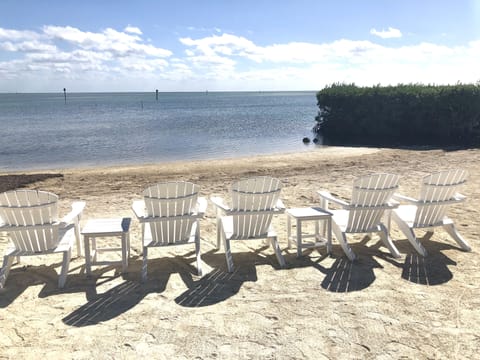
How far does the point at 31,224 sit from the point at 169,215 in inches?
56.1

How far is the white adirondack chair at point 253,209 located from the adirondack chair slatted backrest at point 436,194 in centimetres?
181

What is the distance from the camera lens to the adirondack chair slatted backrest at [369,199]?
4.94 m

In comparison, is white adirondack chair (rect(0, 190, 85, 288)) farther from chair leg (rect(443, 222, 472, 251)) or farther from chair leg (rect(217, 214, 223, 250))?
chair leg (rect(443, 222, 472, 251))

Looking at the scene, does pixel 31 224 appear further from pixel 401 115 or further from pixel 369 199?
pixel 401 115

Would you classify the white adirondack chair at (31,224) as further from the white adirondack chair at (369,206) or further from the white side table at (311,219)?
the white adirondack chair at (369,206)

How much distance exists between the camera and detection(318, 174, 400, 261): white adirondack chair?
16.2ft

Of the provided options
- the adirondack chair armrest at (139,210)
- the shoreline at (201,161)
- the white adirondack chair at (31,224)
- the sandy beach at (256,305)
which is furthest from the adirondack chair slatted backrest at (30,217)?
the shoreline at (201,161)

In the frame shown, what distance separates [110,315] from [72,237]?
139cm

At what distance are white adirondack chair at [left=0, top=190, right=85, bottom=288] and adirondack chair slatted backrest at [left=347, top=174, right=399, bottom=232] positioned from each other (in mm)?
3334

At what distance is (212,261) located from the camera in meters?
5.02

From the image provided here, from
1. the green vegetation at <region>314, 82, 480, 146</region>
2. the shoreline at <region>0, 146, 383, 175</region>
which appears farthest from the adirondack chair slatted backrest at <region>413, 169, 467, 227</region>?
the green vegetation at <region>314, 82, 480, 146</region>

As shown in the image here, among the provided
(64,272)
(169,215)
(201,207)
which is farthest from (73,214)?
(201,207)

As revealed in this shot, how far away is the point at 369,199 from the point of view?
5.00 metres

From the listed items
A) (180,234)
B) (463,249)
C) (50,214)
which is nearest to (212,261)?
(180,234)
